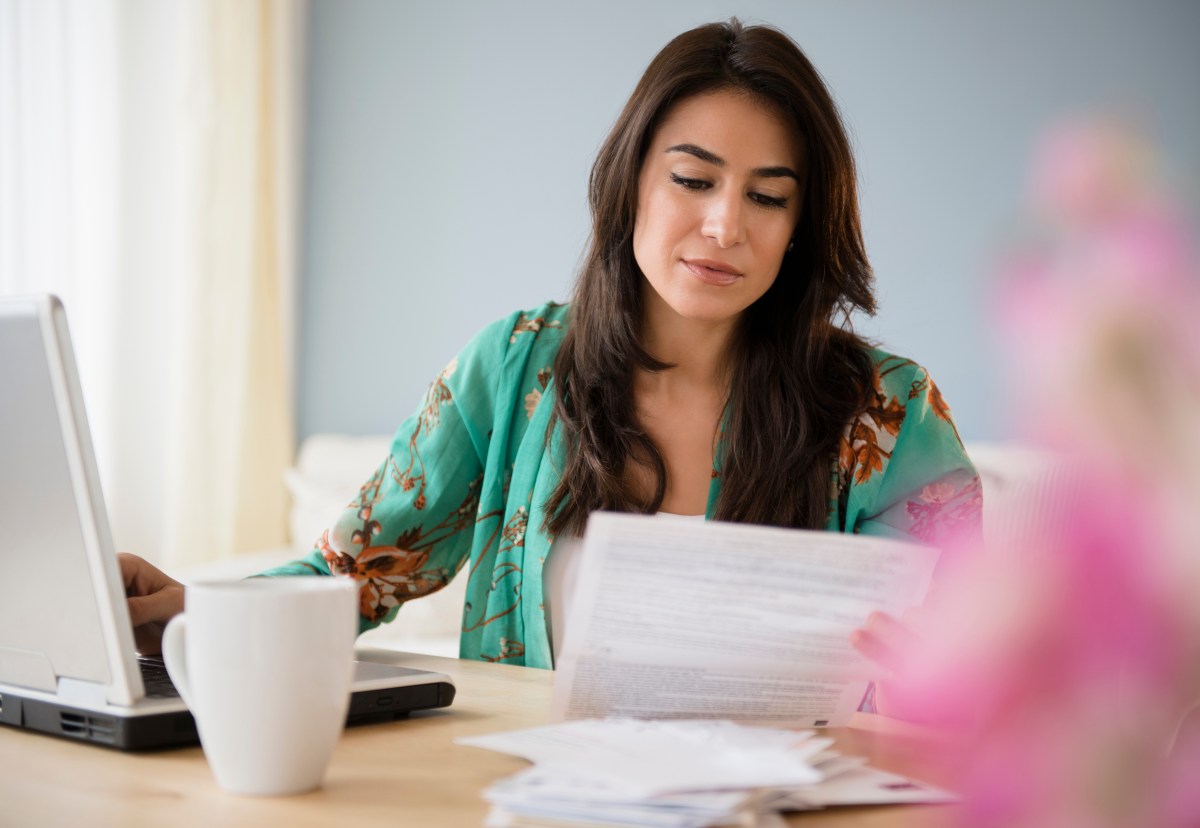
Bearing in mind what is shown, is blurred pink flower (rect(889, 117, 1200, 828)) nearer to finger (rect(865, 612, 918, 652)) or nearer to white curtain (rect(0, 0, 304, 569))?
finger (rect(865, 612, 918, 652))

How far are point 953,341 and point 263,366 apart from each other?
6.50 ft

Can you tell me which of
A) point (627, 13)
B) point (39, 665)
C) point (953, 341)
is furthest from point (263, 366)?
point (39, 665)

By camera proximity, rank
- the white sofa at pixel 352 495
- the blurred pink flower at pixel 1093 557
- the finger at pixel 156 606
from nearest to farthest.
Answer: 1. the blurred pink flower at pixel 1093 557
2. the finger at pixel 156 606
3. the white sofa at pixel 352 495

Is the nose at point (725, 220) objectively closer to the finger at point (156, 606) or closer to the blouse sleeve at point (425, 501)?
the blouse sleeve at point (425, 501)

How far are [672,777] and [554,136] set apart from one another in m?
3.05

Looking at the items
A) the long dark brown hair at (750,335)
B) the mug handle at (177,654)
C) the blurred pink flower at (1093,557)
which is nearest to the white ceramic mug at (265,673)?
the mug handle at (177,654)

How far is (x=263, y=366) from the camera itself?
3.60 metres

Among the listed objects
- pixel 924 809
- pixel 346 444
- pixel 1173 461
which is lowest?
pixel 346 444

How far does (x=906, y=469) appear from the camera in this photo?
1.48 m

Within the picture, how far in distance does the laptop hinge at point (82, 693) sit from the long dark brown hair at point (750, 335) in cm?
74

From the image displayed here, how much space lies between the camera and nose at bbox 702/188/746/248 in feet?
4.91

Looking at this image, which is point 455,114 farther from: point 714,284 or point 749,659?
point 749,659

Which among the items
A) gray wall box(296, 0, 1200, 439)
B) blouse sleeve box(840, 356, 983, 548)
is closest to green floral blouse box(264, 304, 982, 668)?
blouse sleeve box(840, 356, 983, 548)

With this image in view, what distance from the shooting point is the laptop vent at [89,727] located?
0.77 metres
